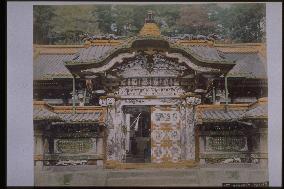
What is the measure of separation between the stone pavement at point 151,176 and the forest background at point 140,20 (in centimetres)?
101

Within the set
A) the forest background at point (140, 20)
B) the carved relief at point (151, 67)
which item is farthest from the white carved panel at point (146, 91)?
the forest background at point (140, 20)

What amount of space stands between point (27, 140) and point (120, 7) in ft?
4.05

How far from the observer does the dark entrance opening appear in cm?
286

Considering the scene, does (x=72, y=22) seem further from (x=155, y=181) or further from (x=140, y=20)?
(x=155, y=181)

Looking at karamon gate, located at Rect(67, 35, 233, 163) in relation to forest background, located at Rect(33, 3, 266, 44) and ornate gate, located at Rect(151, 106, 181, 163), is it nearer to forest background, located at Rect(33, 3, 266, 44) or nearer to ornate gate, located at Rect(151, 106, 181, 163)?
ornate gate, located at Rect(151, 106, 181, 163)

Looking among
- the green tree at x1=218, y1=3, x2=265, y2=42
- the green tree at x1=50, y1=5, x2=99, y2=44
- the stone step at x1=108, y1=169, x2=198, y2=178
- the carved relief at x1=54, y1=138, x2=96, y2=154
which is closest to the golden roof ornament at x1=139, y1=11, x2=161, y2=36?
the green tree at x1=50, y1=5, x2=99, y2=44

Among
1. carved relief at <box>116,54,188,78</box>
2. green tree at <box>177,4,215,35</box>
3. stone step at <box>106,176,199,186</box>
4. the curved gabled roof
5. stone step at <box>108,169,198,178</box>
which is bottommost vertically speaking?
stone step at <box>106,176,199,186</box>

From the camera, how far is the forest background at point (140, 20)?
2820 millimetres

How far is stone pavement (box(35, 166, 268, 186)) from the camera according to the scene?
2820 mm

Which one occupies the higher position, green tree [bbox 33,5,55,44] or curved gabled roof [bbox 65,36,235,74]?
green tree [bbox 33,5,55,44]

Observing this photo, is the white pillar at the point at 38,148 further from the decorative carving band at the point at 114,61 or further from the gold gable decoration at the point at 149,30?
the gold gable decoration at the point at 149,30

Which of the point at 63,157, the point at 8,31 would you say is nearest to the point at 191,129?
the point at 63,157

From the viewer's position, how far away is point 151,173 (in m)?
2.84

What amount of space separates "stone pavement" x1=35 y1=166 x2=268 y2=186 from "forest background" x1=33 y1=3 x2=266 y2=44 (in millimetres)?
1011
